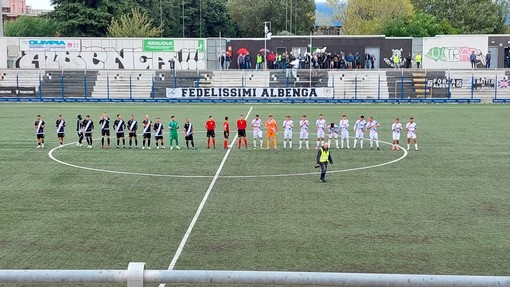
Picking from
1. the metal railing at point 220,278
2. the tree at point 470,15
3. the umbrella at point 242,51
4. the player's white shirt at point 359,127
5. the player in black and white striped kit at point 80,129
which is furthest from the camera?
the tree at point 470,15

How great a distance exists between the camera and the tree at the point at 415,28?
7988cm

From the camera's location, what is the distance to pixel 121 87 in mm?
64875

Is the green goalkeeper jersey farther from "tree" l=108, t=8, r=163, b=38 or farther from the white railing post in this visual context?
"tree" l=108, t=8, r=163, b=38

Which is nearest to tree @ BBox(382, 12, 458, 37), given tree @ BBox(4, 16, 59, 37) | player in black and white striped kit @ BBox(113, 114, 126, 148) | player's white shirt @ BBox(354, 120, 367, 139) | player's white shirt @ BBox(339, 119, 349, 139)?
player's white shirt @ BBox(354, 120, 367, 139)

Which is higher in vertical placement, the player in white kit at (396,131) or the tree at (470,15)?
the tree at (470,15)

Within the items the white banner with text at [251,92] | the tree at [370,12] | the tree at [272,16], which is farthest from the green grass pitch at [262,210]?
the tree at [272,16]

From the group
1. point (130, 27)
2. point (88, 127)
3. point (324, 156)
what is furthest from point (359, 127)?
point (130, 27)

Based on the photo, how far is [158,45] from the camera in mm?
69125

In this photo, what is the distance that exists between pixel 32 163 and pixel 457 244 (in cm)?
1806

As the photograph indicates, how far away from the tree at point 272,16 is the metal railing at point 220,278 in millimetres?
103362

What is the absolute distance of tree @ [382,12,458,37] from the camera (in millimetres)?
79875

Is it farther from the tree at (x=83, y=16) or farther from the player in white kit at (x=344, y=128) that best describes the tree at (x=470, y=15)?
the player in white kit at (x=344, y=128)

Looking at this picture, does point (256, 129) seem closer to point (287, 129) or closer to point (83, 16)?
point (287, 129)

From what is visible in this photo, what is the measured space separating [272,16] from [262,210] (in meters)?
93.1
